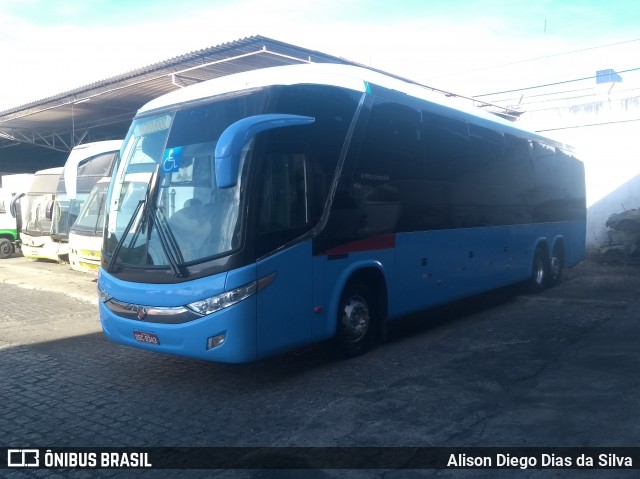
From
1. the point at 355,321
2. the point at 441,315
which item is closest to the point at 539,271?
the point at 441,315

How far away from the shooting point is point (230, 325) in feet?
20.3

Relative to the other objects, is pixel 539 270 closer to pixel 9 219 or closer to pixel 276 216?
pixel 276 216

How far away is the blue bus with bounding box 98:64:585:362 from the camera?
6.28 m

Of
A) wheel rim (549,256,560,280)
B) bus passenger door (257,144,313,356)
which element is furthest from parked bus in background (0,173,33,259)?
bus passenger door (257,144,313,356)

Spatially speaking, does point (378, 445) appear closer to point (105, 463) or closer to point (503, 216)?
point (105, 463)

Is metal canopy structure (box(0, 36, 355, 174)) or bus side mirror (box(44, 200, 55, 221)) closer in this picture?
metal canopy structure (box(0, 36, 355, 174))

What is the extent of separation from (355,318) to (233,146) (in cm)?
311

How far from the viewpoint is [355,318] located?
25.9 feet

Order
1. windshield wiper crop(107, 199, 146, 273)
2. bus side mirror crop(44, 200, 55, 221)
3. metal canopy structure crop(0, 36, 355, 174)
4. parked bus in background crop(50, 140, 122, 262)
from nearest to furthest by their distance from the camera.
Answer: windshield wiper crop(107, 199, 146, 273) < metal canopy structure crop(0, 36, 355, 174) < parked bus in background crop(50, 140, 122, 262) < bus side mirror crop(44, 200, 55, 221)

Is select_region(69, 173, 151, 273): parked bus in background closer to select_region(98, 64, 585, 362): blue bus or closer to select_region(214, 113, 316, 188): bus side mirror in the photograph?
select_region(98, 64, 585, 362): blue bus

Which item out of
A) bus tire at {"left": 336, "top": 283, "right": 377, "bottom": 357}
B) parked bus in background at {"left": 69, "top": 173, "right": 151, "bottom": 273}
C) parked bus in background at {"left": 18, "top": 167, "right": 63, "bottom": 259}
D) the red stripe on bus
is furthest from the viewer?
parked bus in background at {"left": 18, "top": 167, "right": 63, "bottom": 259}

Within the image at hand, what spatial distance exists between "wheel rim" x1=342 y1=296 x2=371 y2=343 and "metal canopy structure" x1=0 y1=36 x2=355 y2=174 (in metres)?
7.48


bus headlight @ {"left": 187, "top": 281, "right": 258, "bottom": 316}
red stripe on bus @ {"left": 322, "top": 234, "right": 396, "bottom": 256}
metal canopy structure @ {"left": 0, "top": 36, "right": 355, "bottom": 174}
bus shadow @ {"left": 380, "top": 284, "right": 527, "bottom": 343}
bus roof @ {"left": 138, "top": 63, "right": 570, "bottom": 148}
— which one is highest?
metal canopy structure @ {"left": 0, "top": 36, "right": 355, "bottom": 174}

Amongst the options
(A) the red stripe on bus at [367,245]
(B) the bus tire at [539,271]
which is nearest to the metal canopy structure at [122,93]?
(B) the bus tire at [539,271]
